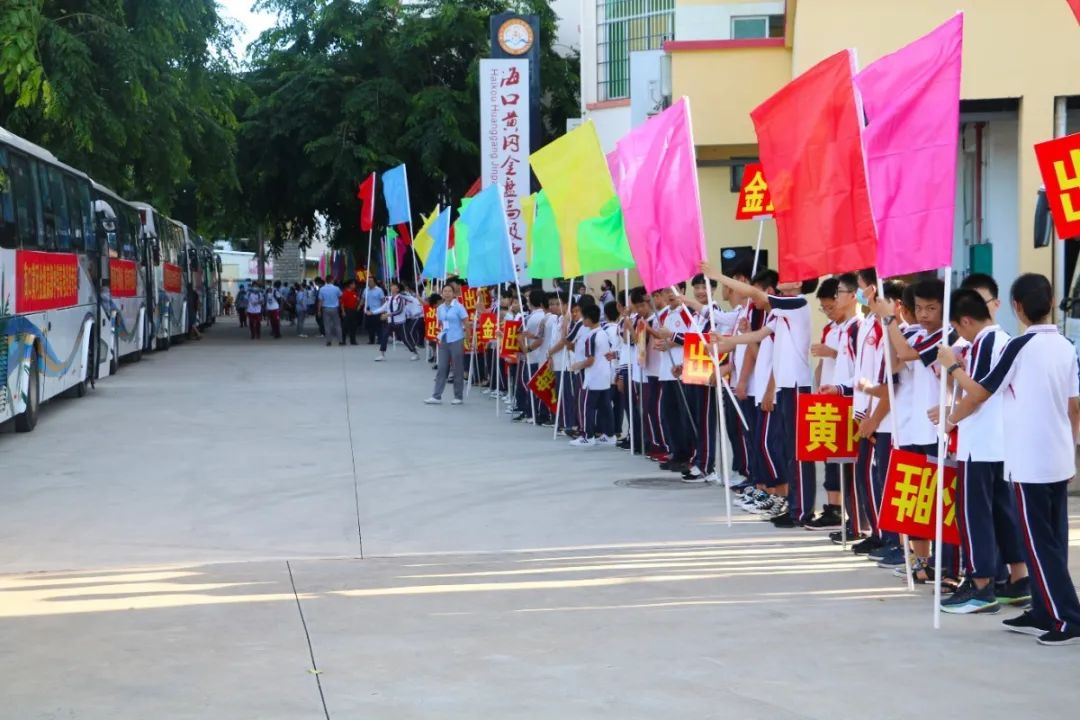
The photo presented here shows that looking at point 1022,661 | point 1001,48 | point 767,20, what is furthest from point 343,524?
point 767,20

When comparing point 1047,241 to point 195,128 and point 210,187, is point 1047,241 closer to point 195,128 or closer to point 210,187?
point 195,128

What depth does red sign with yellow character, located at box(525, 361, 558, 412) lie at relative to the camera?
17.3 metres

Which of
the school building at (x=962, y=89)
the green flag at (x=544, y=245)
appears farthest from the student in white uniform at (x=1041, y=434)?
the green flag at (x=544, y=245)

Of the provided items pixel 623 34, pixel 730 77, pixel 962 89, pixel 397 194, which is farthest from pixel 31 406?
pixel 623 34

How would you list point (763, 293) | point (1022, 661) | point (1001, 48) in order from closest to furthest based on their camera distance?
point (1022, 661), point (763, 293), point (1001, 48)

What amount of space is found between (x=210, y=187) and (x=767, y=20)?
13.9 meters

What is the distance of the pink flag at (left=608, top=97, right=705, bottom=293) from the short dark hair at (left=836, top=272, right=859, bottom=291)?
1283mm

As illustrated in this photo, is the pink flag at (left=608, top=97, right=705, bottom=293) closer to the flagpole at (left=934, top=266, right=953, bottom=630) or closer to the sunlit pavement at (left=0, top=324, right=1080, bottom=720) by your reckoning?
the sunlit pavement at (left=0, top=324, right=1080, bottom=720)

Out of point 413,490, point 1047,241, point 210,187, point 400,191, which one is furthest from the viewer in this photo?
point 210,187

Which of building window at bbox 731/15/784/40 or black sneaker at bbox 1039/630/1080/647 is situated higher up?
building window at bbox 731/15/784/40

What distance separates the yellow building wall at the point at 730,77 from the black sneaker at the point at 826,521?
13.6 metres

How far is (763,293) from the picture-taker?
409 inches

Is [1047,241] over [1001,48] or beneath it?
beneath

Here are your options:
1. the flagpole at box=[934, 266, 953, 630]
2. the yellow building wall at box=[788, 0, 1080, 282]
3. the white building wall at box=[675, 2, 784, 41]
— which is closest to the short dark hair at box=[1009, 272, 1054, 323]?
the flagpole at box=[934, 266, 953, 630]
